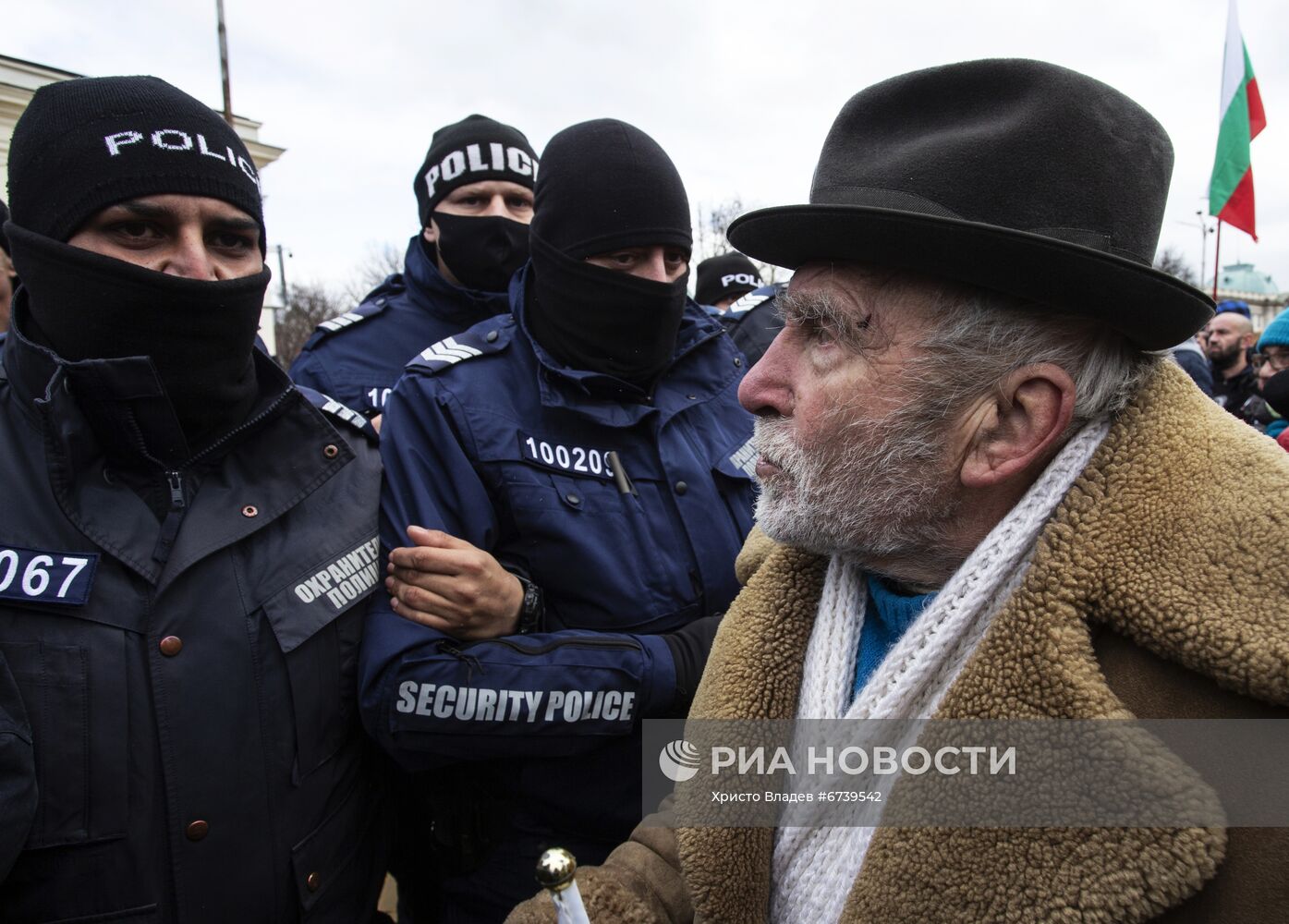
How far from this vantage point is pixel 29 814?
4.05 feet

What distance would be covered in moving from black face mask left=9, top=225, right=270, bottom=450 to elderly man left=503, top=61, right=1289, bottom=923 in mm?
1016

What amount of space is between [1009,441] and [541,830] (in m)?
1.36

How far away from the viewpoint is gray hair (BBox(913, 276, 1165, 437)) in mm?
1170

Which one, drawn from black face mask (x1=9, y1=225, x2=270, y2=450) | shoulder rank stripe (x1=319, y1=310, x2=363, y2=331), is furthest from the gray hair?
shoulder rank stripe (x1=319, y1=310, x2=363, y2=331)

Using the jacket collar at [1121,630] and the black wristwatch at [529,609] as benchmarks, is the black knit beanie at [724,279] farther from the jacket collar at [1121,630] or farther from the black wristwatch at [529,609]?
the jacket collar at [1121,630]

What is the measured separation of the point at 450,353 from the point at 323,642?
0.75m

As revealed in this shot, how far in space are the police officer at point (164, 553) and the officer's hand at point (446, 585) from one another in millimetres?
99

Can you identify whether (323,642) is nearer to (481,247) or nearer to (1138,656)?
(1138,656)

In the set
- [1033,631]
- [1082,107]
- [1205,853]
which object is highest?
[1082,107]

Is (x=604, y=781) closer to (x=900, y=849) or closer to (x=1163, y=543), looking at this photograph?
(x=900, y=849)

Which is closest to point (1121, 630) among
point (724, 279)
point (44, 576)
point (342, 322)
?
point (44, 576)

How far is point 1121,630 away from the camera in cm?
100

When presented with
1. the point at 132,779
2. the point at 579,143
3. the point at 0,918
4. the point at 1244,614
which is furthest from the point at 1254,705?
the point at 579,143

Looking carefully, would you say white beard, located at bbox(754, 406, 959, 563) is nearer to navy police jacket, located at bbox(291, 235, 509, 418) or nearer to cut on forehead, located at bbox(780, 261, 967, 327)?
cut on forehead, located at bbox(780, 261, 967, 327)
